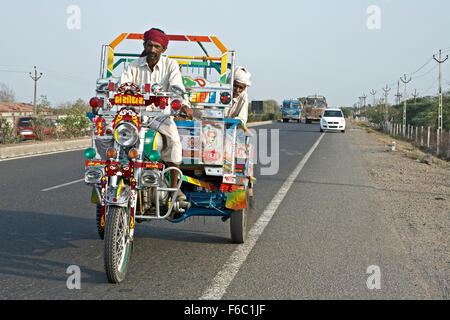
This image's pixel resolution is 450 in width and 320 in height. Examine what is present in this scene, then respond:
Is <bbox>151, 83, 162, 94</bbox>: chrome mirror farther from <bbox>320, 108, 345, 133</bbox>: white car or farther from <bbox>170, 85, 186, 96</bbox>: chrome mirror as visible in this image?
<bbox>320, 108, 345, 133</bbox>: white car

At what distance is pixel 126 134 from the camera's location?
4797mm

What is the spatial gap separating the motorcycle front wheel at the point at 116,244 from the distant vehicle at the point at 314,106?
195ft

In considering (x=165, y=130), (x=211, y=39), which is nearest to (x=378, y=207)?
(x=211, y=39)

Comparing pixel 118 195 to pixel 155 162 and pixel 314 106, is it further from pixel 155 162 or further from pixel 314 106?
pixel 314 106

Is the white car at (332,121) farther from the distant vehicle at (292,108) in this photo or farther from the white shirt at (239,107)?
the white shirt at (239,107)

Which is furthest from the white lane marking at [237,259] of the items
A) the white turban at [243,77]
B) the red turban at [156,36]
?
the red turban at [156,36]

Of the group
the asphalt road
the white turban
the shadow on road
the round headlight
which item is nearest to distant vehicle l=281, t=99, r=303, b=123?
the asphalt road

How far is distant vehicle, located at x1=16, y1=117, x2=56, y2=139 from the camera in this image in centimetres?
2280

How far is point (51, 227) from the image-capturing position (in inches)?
275

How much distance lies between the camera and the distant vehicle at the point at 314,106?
6297 cm

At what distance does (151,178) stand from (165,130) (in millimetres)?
648

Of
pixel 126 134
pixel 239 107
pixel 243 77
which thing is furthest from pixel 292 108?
pixel 126 134

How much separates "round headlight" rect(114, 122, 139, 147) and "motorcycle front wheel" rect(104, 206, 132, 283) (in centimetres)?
56
